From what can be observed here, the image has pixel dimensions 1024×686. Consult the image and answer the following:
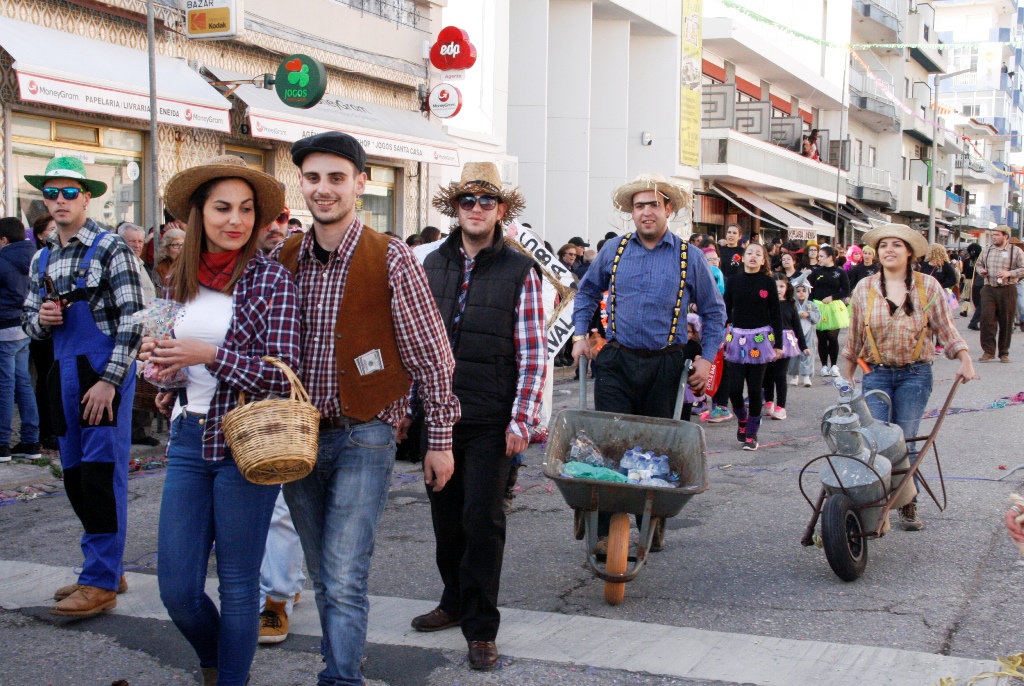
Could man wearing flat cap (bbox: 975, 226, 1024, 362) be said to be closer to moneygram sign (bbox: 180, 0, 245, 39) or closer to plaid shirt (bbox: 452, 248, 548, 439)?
moneygram sign (bbox: 180, 0, 245, 39)

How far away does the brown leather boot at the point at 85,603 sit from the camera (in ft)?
15.3

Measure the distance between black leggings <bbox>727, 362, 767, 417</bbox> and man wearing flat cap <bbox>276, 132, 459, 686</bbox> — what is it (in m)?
6.37

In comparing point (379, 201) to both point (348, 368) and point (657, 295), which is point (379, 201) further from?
point (348, 368)

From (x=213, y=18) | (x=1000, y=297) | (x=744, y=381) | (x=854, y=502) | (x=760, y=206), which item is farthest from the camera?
(x=760, y=206)

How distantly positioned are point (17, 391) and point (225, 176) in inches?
244

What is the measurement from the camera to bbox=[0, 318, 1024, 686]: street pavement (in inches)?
164

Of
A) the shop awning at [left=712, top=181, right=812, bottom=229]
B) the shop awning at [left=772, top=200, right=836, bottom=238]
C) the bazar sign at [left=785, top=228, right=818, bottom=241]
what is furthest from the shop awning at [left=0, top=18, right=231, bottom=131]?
the shop awning at [left=772, top=200, right=836, bottom=238]

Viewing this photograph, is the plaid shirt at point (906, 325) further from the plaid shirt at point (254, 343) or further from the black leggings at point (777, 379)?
the plaid shirt at point (254, 343)

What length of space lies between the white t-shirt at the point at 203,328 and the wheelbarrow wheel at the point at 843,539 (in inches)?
128

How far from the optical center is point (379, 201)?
59.1 ft

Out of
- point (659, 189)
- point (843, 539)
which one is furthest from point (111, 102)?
point (843, 539)

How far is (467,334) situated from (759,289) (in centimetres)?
623

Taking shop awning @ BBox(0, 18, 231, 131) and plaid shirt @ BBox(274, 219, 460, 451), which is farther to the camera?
shop awning @ BBox(0, 18, 231, 131)

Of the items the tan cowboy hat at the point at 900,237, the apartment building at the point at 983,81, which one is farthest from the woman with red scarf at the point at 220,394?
the apartment building at the point at 983,81
